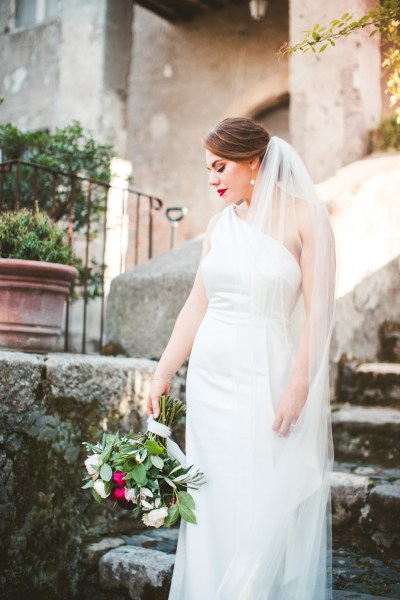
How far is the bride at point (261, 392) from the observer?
2.23 metres

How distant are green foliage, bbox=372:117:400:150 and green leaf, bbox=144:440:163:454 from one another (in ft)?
14.8

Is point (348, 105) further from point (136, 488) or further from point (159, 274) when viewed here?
point (136, 488)

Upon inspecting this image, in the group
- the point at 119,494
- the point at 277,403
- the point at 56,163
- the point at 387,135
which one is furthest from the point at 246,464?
the point at 387,135

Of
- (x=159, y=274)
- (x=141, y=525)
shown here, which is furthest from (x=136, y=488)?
(x=159, y=274)

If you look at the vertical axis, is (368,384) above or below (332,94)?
below

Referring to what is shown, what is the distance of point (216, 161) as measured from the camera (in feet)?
7.97

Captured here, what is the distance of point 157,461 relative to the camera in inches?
90.0

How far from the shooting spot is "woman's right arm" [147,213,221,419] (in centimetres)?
253

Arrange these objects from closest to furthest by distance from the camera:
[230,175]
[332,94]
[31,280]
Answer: [230,175]
[31,280]
[332,94]

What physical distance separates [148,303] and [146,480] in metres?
1.91

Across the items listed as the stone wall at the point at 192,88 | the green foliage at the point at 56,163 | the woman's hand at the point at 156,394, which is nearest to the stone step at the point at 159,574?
the woman's hand at the point at 156,394

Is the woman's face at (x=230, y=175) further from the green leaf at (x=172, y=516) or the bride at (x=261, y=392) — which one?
the green leaf at (x=172, y=516)

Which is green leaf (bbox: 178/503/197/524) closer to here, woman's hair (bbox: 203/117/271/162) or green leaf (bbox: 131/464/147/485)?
green leaf (bbox: 131/464/147/485)

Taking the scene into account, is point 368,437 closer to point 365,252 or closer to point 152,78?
point 365,252
